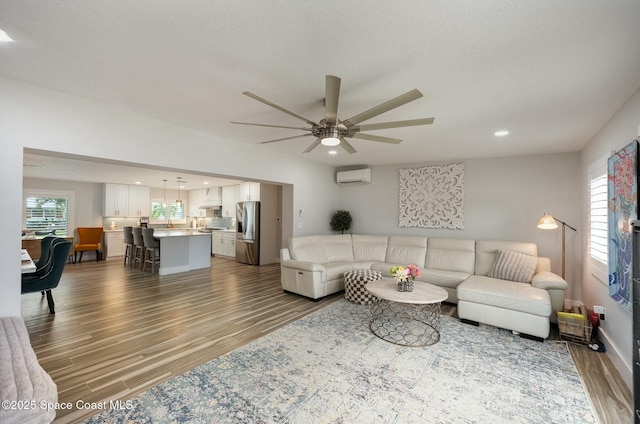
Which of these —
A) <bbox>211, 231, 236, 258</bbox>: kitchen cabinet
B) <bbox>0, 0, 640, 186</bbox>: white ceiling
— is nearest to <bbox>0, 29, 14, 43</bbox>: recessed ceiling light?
<bbox>0, 0, 640, 186</bbox>: white ceiling

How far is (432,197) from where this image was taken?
18.2 ft

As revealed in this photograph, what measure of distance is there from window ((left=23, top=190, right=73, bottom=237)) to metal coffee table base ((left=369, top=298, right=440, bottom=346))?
8544 millimetres

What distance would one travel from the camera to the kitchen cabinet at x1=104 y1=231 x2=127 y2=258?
818 cm

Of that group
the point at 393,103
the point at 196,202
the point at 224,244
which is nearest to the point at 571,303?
the point at 393,103

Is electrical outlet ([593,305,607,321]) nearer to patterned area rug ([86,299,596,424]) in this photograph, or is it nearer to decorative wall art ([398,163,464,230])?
patterned area rug ([86,299,596,424])

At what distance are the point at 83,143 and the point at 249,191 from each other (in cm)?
480

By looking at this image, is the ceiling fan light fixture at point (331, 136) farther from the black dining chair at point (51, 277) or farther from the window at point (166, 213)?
the window at point (166, 213)

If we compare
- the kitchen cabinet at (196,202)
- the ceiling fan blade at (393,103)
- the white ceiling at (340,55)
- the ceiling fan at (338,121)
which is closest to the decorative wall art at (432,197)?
the white ceiling at (340,55)

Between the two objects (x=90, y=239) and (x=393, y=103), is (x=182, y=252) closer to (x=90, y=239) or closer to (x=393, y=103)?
(x=90, y=239)

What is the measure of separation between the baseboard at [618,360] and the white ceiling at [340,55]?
7.70ft

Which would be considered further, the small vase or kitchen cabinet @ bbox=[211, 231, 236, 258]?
kitchen cabinet @ bbox=[211, 231, 236, 258]

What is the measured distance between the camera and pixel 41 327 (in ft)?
10.7

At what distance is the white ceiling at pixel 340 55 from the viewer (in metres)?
1.52

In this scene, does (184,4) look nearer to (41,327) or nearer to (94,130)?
(94,130)
